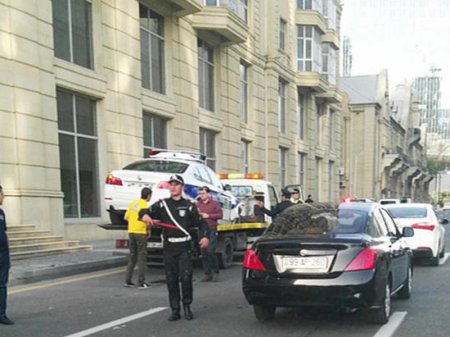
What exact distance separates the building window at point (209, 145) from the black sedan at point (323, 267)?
17.2m

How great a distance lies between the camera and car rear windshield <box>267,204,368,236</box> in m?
5.90

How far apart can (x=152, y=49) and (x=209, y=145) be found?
6.06m

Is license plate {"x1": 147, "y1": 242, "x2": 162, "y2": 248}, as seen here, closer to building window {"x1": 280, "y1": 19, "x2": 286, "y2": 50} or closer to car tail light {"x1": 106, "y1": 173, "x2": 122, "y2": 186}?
car tail light {"x1": 106, "y1": 173, "x2": 122, "y2": 186}

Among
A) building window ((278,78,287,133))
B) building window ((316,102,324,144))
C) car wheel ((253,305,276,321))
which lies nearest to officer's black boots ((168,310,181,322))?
car wheel ((253,305,276,321))

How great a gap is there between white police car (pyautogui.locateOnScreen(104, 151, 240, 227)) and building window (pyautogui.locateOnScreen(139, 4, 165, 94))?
8.60 metres

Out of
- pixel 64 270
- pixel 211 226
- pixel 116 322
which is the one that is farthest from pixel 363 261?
pixel 64 270

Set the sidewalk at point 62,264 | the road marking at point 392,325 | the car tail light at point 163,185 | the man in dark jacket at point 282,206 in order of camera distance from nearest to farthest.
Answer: the road marking at point 392,325
the sidewalk at point 62,264
the car tail light at point 163,185
the man in dark jacket at point 282,206

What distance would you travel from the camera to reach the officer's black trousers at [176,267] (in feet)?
A: 20.2

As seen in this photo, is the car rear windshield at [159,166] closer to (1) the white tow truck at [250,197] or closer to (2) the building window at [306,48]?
(1) the white tow truck at [250,197]

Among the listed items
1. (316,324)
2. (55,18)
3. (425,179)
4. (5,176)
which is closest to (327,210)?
(316,324)

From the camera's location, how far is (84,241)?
15.3 meters

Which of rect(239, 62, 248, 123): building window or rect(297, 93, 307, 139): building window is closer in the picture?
rect(239, 62, 248, 123): building window

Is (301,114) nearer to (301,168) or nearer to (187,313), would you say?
(301,168)

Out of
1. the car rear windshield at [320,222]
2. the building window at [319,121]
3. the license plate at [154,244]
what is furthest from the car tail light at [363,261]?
the building window at [319,121]
